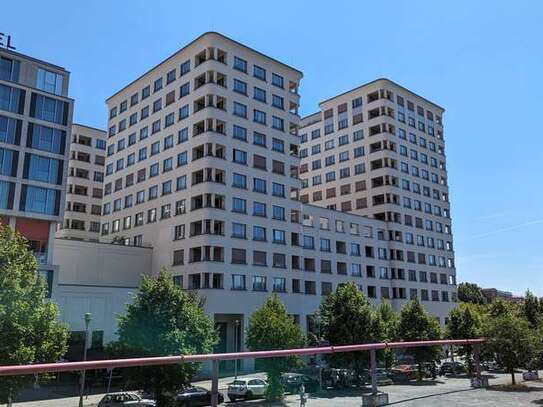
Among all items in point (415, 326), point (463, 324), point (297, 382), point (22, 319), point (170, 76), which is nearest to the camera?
point (22, 319)

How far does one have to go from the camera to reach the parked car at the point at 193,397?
109 feet

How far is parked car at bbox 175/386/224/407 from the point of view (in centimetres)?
3321

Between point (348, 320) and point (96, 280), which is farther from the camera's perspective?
point (96, 280)

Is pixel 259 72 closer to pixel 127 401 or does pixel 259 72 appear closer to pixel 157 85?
pixel 157 85

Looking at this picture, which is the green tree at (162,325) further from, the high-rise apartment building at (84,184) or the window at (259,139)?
the high-rise apartment building at (84,184)

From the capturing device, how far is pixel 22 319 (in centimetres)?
2088

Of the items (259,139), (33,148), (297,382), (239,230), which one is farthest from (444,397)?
(259,139)

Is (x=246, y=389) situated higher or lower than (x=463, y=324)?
lower

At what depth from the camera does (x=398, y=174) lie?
9375cm

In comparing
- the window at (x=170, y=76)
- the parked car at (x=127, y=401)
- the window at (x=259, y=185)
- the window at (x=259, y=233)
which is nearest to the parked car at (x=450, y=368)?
the window at (x=259, y=233)

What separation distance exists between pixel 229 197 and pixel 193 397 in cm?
3445

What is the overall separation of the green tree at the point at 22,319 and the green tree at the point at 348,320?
24.9 meters

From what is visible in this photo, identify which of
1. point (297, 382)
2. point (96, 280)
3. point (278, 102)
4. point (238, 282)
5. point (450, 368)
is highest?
point (278, 102)

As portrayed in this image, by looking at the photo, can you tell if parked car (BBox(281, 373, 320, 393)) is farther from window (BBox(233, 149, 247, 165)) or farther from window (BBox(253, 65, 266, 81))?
window (BBox(253, 65, 266, 81))
